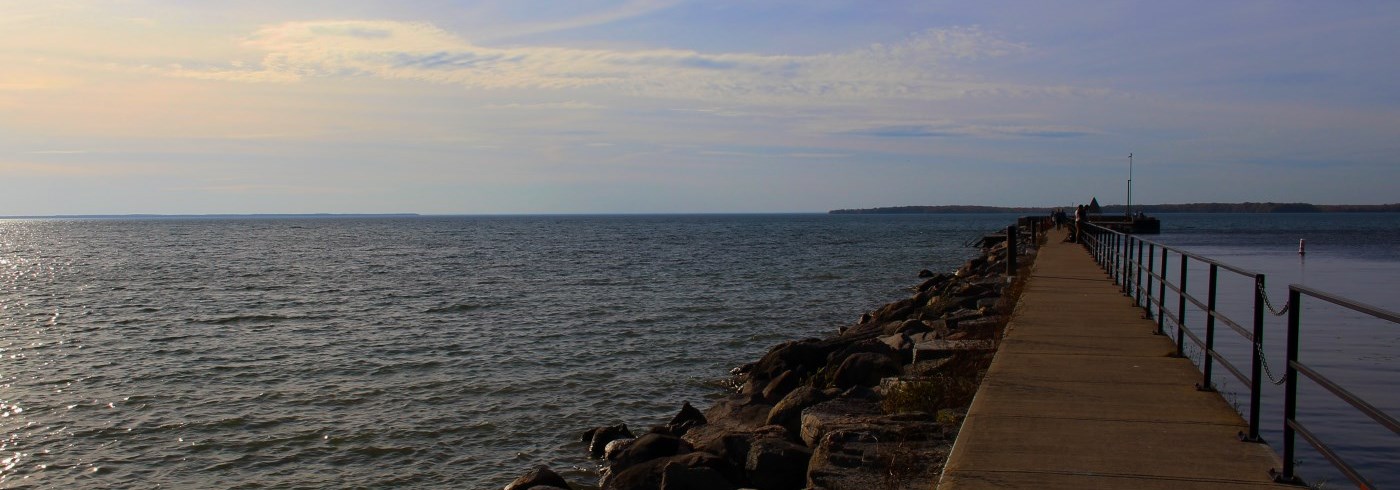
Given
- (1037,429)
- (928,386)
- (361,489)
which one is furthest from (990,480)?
(361,489)

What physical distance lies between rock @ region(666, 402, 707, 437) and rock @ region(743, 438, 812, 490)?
2633 mm

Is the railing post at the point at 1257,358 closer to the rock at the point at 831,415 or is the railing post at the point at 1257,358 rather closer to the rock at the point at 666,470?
the rock at the point at 831,415

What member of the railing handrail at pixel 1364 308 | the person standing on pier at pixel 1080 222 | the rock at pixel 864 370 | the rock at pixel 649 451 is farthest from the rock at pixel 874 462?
the person standing on pier at pixel 1080 222

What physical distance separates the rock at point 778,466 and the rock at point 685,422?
2.63 metres

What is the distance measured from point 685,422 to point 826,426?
3213mm

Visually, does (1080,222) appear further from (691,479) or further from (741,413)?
(691,479)

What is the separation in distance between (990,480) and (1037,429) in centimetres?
115

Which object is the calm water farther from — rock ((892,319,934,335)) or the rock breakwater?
rock ((892,319,934,335))

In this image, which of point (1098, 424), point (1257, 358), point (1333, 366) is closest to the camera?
point (1257, 358)

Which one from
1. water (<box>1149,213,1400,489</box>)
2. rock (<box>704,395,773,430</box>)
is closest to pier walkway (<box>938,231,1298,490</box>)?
water (<box>1149,213,1400,489</box>)

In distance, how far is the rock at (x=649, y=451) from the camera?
901 cm

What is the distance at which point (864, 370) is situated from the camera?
36.4ft

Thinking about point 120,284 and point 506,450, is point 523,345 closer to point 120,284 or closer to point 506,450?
point 506,450

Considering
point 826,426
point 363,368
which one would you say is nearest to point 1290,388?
point 826,426
